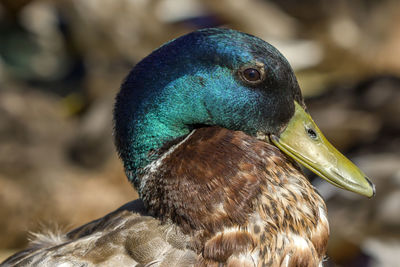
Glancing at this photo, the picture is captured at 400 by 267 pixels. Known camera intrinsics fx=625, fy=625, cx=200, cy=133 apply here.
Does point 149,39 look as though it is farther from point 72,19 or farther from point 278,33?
point 278,33

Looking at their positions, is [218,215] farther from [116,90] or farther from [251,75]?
[116,90]

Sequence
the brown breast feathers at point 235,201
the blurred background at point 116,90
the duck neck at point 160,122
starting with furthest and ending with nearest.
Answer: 1. the blurred background at point 116,90
2. the duck neck at point 160,122
3. the brown breast feathers at point 235,201

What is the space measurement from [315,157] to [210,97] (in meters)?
0.45

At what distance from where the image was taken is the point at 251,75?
7.09 ft

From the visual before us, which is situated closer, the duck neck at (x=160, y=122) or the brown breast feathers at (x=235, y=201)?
the brown breast feathers at (x=235, y=201)

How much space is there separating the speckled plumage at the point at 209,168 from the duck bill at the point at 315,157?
0.12 feet

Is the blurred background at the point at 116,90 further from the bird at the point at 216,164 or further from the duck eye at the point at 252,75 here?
the duck eye at the point at 252,75

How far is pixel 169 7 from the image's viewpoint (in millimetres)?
7766

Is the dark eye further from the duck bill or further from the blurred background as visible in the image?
the blurred background

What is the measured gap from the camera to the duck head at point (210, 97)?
2156 millimetres

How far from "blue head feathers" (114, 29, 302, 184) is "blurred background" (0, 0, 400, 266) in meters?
0.82

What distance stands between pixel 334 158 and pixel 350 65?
5.39 m

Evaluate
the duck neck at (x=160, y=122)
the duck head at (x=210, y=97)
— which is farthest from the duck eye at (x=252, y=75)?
the duck neck at (x=160, y=122)

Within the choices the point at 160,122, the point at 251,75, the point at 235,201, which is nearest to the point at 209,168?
the point at 235,201
